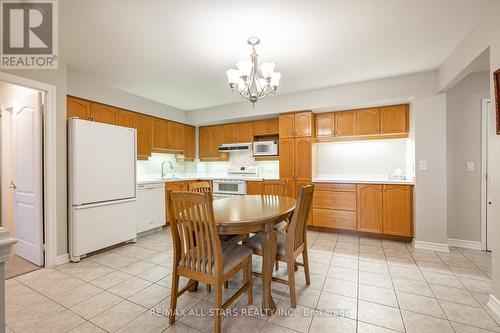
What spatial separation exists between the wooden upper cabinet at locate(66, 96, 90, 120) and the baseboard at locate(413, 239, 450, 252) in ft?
16.7

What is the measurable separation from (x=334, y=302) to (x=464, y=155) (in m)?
2.87

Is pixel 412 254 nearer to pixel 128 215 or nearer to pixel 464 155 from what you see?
pixel 464 155

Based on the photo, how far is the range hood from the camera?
4676mm

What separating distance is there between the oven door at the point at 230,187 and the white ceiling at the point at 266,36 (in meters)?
2.08

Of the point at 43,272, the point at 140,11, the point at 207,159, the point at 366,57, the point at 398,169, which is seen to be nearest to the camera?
the point at 140,11

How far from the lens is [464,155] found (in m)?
3.09

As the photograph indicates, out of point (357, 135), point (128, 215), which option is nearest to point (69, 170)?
point (128, 215)

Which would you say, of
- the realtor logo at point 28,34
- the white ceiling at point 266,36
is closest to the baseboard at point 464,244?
the white ceiling at point 266,36

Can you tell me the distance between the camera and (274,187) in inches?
118

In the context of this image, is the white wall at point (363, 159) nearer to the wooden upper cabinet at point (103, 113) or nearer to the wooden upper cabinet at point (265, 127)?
the wooden upper cabinet at point (265, 127)

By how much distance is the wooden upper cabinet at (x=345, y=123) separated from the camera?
151 inches

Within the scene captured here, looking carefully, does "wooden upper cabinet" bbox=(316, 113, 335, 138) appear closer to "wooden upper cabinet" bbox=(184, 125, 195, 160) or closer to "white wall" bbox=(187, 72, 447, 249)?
"white wall" bbox=(187, 72, 447, 249)

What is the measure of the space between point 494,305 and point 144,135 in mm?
4856

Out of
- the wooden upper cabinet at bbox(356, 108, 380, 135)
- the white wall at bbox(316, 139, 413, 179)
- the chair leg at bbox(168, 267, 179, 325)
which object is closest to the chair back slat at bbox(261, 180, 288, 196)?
the chair leg at bbox(168, 267, 179, 325)
